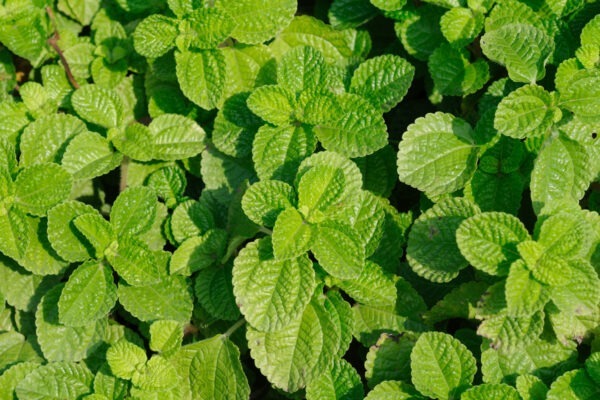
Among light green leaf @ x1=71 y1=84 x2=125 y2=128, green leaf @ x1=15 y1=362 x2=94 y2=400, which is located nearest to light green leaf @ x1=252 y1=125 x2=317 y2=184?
light green leaf @ x1=71 y1=84 x2=125 y2=128

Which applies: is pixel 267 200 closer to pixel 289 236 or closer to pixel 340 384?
pixel 289 236

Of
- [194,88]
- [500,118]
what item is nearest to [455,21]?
[500,118]

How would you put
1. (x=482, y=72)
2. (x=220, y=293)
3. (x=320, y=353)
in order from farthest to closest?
(x=482, y=72), (x=220, y=293), (x=320, y=353)

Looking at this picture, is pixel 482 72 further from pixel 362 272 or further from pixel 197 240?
pixel 197 240

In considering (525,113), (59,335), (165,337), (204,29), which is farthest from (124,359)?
(525,113)

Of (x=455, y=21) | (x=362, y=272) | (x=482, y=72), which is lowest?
(x=362, y=272)

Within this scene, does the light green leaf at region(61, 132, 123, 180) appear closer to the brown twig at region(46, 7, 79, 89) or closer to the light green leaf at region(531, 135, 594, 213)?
the brown twig at region(46, 7, 79, 89)

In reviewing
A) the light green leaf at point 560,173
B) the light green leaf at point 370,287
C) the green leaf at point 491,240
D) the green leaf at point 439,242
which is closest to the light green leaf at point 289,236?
the light green leaf at point 370,287
